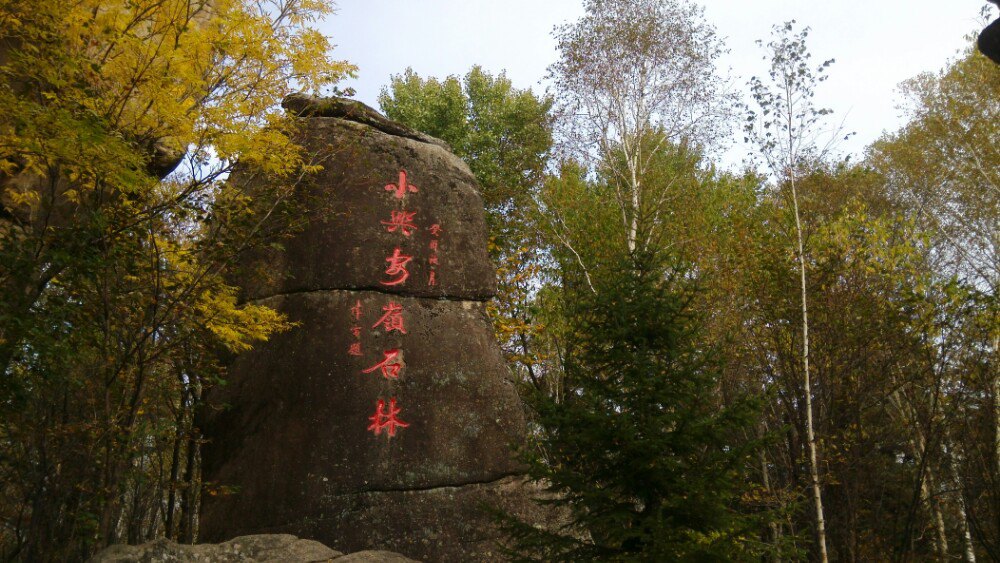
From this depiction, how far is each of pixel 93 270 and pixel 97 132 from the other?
142cm

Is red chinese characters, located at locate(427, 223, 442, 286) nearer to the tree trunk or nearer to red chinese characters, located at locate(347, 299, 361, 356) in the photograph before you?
red chinese characters, located at locate(347, 299, 361, 356)

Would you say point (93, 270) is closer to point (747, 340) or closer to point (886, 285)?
point (747, 340)

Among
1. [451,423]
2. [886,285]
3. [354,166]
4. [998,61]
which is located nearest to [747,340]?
[886,285]

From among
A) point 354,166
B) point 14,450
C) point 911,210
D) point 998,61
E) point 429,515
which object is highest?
point 911,210

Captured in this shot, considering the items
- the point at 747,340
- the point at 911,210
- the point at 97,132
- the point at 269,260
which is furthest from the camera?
the point at 911,210

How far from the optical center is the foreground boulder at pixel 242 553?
5.07 meters

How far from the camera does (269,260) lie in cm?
918
